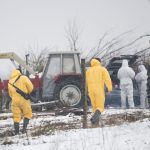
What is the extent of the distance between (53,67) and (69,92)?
1.23 meters

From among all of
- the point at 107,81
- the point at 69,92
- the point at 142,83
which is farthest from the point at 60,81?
the point at 107,81

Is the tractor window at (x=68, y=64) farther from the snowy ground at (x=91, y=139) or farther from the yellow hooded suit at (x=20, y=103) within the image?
the snowy ground at (x=91, y=139)

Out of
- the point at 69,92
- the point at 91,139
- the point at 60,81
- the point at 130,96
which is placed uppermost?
the point at 60,81

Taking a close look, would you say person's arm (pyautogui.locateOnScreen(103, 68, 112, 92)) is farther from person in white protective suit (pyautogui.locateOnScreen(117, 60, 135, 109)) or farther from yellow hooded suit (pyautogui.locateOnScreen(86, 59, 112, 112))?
person in white protective suit (pyautogui.locateOnScreen(117, 60, 135, 109))

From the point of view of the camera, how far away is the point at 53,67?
682 inches

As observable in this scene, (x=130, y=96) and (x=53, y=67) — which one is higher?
(x=53, y=67)

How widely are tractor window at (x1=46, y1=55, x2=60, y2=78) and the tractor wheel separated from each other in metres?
0.80

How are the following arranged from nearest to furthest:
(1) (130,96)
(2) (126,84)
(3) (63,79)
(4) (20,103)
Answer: (4) (20,103) → (1) (130,96) → (2) (126,84) → (3) (63,79)

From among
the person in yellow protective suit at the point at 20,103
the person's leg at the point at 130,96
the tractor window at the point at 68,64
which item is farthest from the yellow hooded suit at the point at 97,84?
the tractor window at the point at 68,64

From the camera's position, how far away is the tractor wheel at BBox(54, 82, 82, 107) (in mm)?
16594

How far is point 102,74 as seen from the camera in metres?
11.6

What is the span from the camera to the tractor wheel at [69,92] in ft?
54.4

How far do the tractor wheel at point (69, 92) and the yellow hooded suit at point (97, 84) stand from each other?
4936 millimetres

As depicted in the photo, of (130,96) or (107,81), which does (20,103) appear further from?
(130,96)
